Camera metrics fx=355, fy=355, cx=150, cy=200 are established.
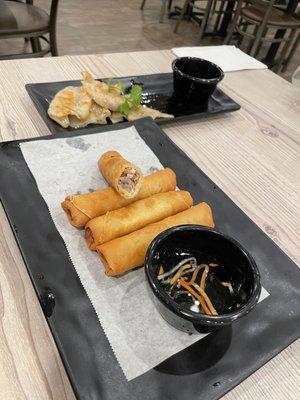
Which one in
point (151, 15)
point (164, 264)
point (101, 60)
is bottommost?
point (151, 15)

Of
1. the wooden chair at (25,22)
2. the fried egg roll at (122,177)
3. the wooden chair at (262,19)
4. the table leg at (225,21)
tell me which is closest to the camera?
the fried egg roll at (122,177)

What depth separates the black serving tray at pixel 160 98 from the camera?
1.00 m

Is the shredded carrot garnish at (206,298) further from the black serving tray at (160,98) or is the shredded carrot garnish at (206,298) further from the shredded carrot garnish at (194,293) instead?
the black serving tray at (160,98)

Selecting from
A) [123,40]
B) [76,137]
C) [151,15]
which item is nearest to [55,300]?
[76,137]

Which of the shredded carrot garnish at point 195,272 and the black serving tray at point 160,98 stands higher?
the shredded carrot garnish at point 195,272

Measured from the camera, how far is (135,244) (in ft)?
2.10

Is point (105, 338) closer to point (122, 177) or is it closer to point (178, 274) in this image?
point (178, 274)

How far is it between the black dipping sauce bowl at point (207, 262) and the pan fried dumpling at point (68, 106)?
493 mm

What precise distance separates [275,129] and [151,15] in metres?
3.95

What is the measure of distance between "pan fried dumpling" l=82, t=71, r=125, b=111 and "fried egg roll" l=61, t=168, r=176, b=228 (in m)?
0.31

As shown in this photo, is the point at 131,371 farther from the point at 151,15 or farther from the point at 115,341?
the point at 151,15

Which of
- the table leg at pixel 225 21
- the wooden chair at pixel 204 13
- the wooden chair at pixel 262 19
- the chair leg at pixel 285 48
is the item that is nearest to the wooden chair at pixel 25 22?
the wooden chair at pixel 262 19

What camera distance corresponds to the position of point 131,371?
1.64 feet

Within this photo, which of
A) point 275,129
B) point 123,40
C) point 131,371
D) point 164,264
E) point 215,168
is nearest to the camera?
point 131,371
